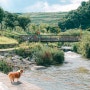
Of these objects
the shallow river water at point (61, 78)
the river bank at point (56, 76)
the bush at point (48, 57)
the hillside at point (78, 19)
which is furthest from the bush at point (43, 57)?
the hillside at point (78, 19)

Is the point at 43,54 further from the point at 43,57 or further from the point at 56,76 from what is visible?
the point at 56,76

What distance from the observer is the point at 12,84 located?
21.1 metres

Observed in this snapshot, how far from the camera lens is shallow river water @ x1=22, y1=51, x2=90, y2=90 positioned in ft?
113

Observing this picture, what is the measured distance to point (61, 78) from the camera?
40469 mm

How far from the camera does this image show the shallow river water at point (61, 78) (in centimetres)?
3453

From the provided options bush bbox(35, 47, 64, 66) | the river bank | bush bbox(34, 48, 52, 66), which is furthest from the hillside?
the river bank

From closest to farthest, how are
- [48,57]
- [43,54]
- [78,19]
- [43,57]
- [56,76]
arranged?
[56,76], [43,57], [43,54], [48,57], [78,19]

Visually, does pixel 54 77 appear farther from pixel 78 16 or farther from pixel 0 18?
pixel 78 16

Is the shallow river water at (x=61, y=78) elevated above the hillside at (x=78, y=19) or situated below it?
below

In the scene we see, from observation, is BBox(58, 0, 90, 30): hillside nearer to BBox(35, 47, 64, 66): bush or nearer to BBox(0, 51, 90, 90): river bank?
BBox(35, 47, 64, 66): bush

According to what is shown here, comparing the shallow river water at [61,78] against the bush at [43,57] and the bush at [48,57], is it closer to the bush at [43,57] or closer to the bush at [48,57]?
the bush at [43,57]

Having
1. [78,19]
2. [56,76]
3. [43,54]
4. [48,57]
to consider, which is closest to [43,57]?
[43,54]

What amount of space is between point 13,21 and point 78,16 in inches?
1848

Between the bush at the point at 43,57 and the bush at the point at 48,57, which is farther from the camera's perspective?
the bush at the point at 48,57
